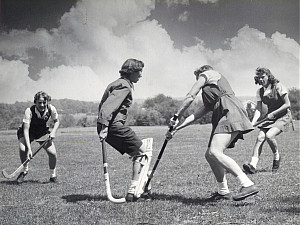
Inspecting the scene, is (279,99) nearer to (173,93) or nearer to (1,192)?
(173,93)

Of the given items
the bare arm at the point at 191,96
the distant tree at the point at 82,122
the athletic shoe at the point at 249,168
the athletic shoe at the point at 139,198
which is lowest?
the athletic shoe at the point at 139,198

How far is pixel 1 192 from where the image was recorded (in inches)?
183

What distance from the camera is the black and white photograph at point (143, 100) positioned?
3.63 metres

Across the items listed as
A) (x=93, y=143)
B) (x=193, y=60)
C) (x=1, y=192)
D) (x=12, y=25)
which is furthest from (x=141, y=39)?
(x=93, y=143)

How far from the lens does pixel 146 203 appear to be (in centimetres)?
379

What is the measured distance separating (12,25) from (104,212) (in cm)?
326

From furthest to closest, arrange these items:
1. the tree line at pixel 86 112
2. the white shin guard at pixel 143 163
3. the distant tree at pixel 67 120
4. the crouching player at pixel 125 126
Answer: the distant tree at pixel 67 120
the tree line at pixel 86 112
the white shin guard at pixel 143 163
the crouching player at pixel 125 126

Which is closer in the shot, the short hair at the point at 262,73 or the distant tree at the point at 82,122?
the short hair at the point at 262,73

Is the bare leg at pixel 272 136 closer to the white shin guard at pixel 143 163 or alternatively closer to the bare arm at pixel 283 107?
the bare arm at pixel 283 107

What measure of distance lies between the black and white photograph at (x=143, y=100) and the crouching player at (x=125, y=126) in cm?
1

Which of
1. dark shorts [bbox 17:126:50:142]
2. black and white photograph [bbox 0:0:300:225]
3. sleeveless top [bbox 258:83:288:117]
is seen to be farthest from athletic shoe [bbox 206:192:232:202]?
dark shorts [bbox 17:126:50:142]

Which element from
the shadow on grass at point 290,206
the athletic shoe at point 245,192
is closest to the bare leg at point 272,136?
the shadow on grass at point 290,206

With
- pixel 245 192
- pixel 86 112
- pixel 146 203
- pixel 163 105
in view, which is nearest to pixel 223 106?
pixel 245 192

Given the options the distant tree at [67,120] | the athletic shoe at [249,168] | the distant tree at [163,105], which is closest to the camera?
the athletic shoe at [249,168]
